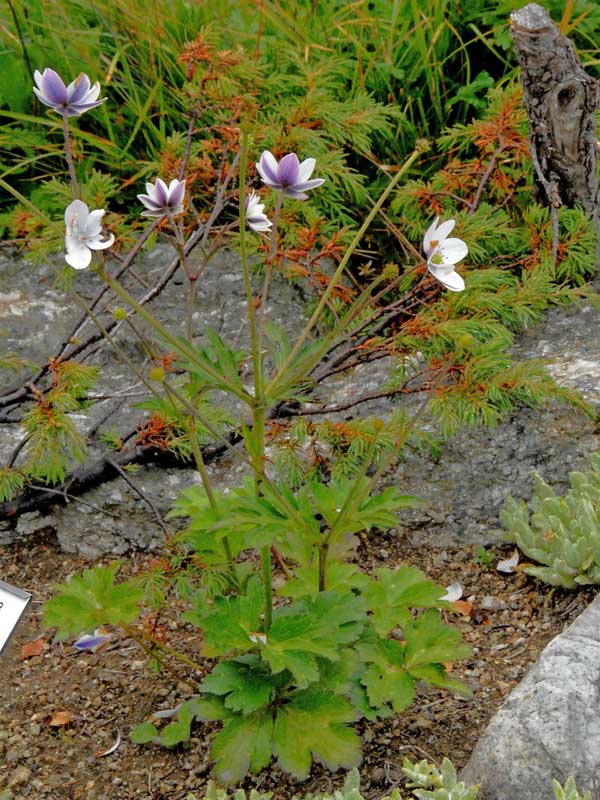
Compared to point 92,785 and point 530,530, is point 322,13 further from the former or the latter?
point 92,785

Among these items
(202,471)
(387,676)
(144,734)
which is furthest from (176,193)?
(144,734)

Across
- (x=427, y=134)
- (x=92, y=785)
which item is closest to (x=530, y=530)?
(x=92, y=785)

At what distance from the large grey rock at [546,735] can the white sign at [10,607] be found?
0.94 meters

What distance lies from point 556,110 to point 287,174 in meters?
1.72

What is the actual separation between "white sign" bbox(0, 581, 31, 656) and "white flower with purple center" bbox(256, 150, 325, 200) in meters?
0.97

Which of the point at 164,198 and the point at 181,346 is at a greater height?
the point at 164,198

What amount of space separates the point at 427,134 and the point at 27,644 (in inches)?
94.1

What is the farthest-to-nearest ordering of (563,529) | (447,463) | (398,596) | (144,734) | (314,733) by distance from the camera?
(447,463), (563,529), (144,734), (398,596), (314,733)

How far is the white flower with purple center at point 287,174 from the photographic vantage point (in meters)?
1.76

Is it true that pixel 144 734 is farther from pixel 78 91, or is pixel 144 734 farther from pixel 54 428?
pixel 78 91

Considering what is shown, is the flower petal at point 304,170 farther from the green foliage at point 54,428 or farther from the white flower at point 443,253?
the green foliage at point 54,428

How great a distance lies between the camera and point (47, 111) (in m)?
3.90

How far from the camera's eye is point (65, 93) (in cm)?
183

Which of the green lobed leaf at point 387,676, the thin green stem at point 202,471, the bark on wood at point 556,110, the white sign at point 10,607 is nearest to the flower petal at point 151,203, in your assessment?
the thin green stem at point 202,471
